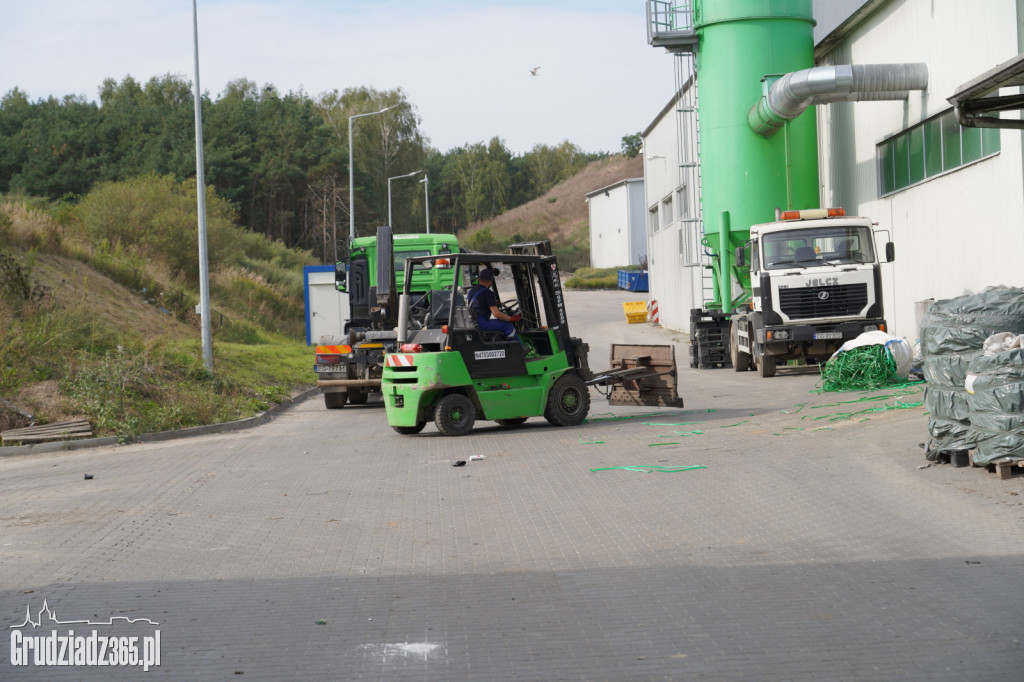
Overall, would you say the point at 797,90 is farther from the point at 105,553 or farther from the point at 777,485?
the point at 105,553

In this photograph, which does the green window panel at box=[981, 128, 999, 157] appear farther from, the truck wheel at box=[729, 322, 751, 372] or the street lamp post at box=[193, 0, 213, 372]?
the street lamp post at box=[193, 0, 213, 372]

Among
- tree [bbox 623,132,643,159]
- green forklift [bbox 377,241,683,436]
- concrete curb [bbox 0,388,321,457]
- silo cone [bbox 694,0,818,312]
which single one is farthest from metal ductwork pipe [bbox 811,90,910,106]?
tree [bbox 623,132,643,159]

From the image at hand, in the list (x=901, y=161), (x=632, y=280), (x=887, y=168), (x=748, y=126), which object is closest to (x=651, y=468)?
(x=901, y=161)

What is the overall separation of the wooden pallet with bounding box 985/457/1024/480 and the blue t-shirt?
7.57m

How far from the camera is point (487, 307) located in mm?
15273

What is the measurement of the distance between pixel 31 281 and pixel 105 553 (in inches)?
745

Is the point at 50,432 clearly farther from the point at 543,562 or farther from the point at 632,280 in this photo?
the point at 632,280

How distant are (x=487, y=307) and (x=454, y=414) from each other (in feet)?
5.31

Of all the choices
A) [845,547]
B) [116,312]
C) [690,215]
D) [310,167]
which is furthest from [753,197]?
[310,167]

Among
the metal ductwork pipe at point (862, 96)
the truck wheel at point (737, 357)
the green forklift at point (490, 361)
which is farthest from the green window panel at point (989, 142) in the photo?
the green forklift at point (490, 361)

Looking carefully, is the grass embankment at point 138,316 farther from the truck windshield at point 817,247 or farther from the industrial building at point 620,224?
the industrial building at point 620,224

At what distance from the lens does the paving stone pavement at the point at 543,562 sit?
5.34 metres

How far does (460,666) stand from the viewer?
17.1 feet

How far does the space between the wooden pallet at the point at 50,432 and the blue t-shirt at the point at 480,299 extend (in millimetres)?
6385
